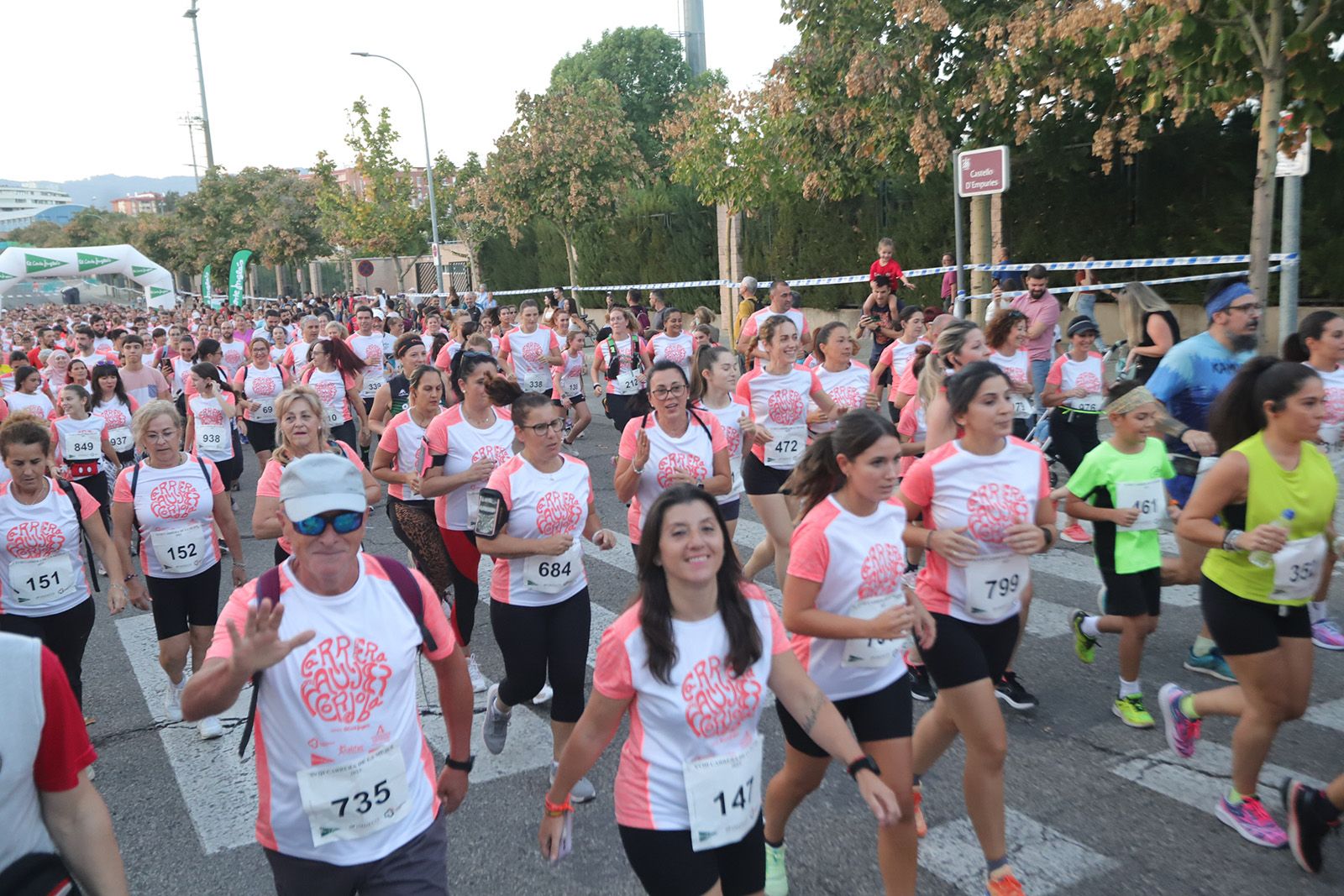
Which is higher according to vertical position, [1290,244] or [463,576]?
[1290,244]

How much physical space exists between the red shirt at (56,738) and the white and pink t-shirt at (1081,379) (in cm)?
770

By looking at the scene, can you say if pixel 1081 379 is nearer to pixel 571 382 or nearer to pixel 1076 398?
pixel 1076 398

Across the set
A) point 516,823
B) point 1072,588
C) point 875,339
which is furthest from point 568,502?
point 875,339

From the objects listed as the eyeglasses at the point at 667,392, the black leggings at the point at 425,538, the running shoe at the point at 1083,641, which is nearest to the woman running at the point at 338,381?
the black leggings at the point at 425,538

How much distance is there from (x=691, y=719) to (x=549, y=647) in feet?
6.77

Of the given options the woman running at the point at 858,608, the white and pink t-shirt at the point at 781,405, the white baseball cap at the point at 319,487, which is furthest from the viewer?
the white and pink t-shirt at the point at 781,405

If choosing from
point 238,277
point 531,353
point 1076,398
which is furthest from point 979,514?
point 238,277

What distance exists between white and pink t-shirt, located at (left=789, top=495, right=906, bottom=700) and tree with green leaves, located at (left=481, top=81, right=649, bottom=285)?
90.2 ft

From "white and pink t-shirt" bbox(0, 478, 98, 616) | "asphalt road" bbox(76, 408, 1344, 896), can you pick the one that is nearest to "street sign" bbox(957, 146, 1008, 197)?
"asphalt road" bbox(76, 408, 1344, 896)

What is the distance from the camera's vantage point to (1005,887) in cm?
384

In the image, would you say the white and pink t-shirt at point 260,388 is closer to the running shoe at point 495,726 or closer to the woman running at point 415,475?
the woman running at point 415,475

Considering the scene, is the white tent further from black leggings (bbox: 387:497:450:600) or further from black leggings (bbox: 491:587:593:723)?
black leggings (bbox: 491:587:593:723)

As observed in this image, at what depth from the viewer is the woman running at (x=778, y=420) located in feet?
24.4

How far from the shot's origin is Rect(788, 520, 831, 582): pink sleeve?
374 centimetres
